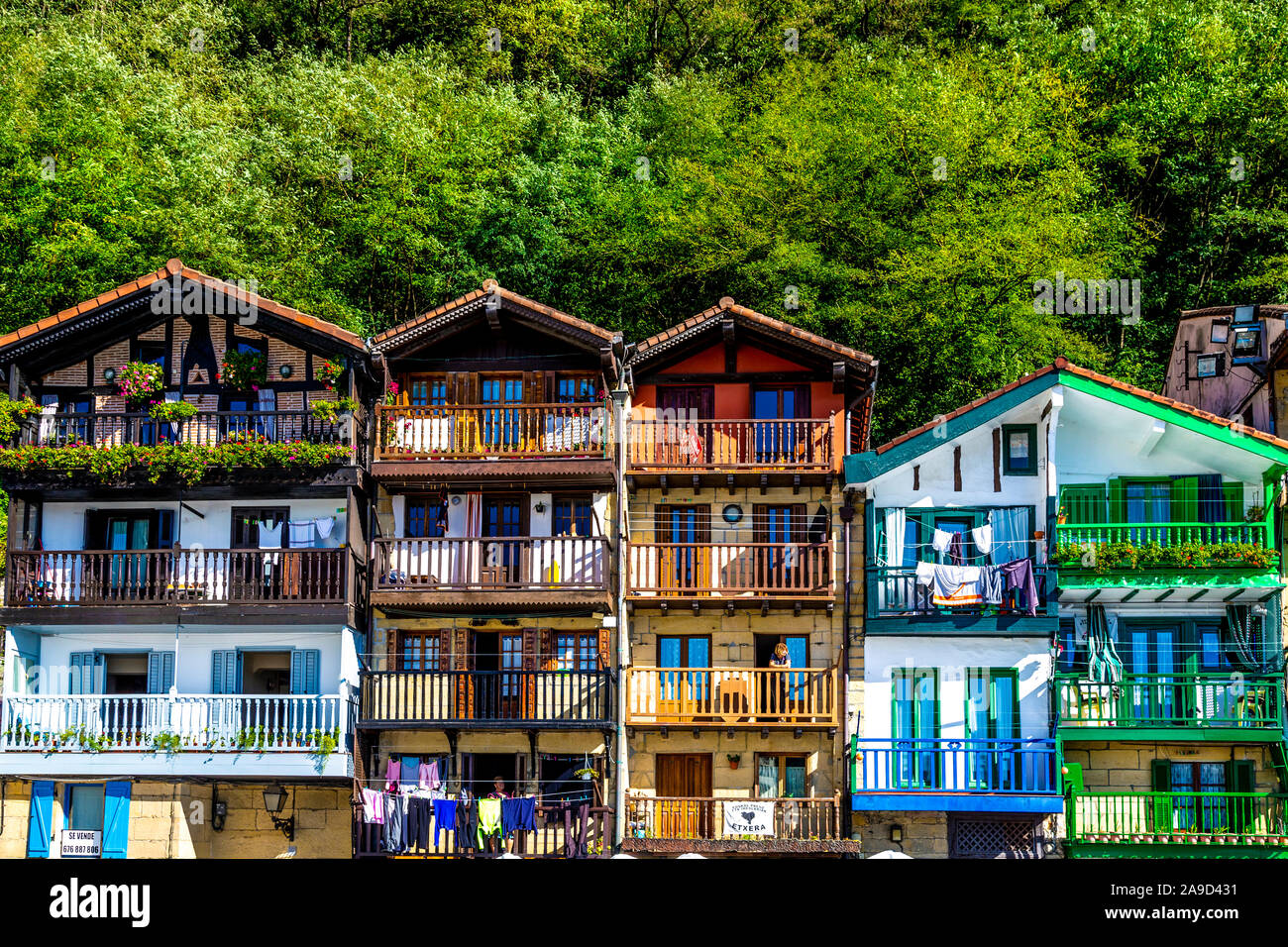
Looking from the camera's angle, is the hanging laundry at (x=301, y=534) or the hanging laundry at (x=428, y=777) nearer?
the hanging laundry at (x=428, y=777)

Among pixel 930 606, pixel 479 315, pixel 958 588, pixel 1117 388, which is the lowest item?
pixel 930 606

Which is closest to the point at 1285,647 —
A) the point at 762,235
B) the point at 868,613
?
the point at 868,613

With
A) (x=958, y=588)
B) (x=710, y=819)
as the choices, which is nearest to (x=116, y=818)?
(x=710, y=819)

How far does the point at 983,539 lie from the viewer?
94.5ft

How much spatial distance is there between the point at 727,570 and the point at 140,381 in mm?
11484

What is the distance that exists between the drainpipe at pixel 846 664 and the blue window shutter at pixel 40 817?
14.2m

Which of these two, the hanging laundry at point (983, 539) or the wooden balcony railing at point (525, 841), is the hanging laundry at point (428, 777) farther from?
the hanging laundry at point (983, 539)

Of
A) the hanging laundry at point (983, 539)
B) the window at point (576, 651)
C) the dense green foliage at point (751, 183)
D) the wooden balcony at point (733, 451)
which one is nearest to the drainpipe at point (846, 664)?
the wooden balcony at point (733, 451)

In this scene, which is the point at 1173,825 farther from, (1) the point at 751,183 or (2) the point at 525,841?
(1) the point at 751,183

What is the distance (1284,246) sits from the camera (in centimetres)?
4222

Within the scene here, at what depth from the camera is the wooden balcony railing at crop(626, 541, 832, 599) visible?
28719mm

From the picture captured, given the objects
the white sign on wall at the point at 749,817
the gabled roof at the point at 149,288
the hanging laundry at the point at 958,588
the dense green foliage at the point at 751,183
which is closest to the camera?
the white sign on wall at the point at 749,817

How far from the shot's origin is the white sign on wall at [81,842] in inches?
1127
